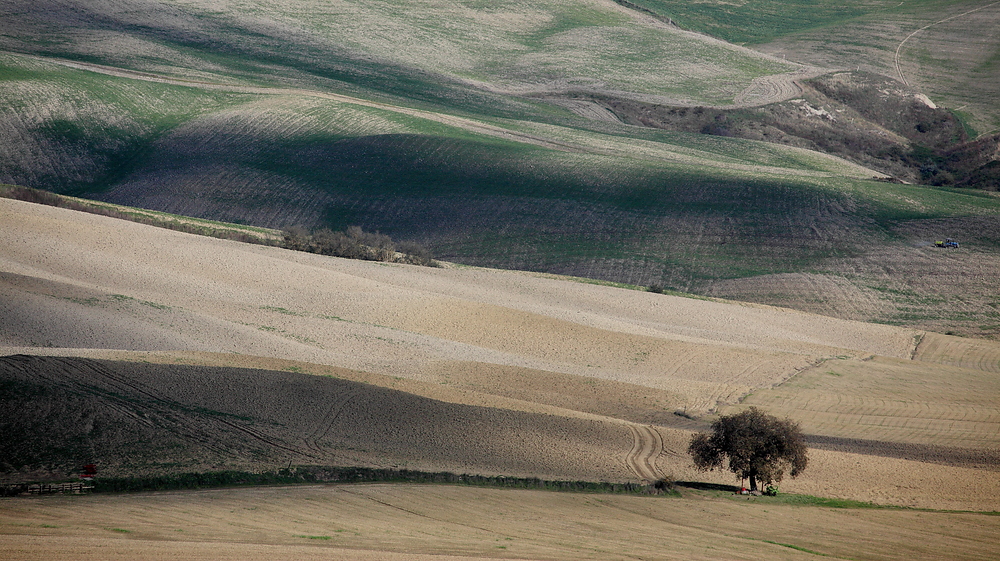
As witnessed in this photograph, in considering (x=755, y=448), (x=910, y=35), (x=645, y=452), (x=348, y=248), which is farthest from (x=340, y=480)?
(x=910, y=35)

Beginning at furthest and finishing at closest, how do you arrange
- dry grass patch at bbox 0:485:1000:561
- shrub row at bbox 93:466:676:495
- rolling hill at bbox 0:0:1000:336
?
rolling hill at bbox 0:0:1000:336 < shrub row at bbox 93:466:676:495 < dry grass patch at bbox 0:485:1000:561

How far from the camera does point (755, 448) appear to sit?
20.9 metres

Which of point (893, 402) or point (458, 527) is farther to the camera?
point (893, 402)

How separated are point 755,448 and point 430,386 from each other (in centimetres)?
914

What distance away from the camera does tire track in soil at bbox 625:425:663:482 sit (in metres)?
21.1

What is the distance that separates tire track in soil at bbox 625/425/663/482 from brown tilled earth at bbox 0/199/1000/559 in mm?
95

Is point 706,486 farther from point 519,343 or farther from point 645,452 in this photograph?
point 519,343

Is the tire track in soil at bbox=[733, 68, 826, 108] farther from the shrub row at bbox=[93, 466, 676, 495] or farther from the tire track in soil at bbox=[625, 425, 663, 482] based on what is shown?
the shrub row at bbox=[93, 466, 676, 495]

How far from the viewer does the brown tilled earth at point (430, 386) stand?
17.2m

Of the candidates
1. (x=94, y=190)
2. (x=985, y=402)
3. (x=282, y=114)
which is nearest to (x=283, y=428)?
(x=985, y=402)

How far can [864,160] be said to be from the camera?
251 ft

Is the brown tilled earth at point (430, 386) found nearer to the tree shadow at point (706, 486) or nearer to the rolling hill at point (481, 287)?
the rolling hill at point (481, 287)

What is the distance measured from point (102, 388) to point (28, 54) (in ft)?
207

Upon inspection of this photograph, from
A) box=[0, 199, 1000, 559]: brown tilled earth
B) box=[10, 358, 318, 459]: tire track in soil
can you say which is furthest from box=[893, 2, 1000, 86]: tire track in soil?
box=[10, 358, 318, 459]: tire track in soil
